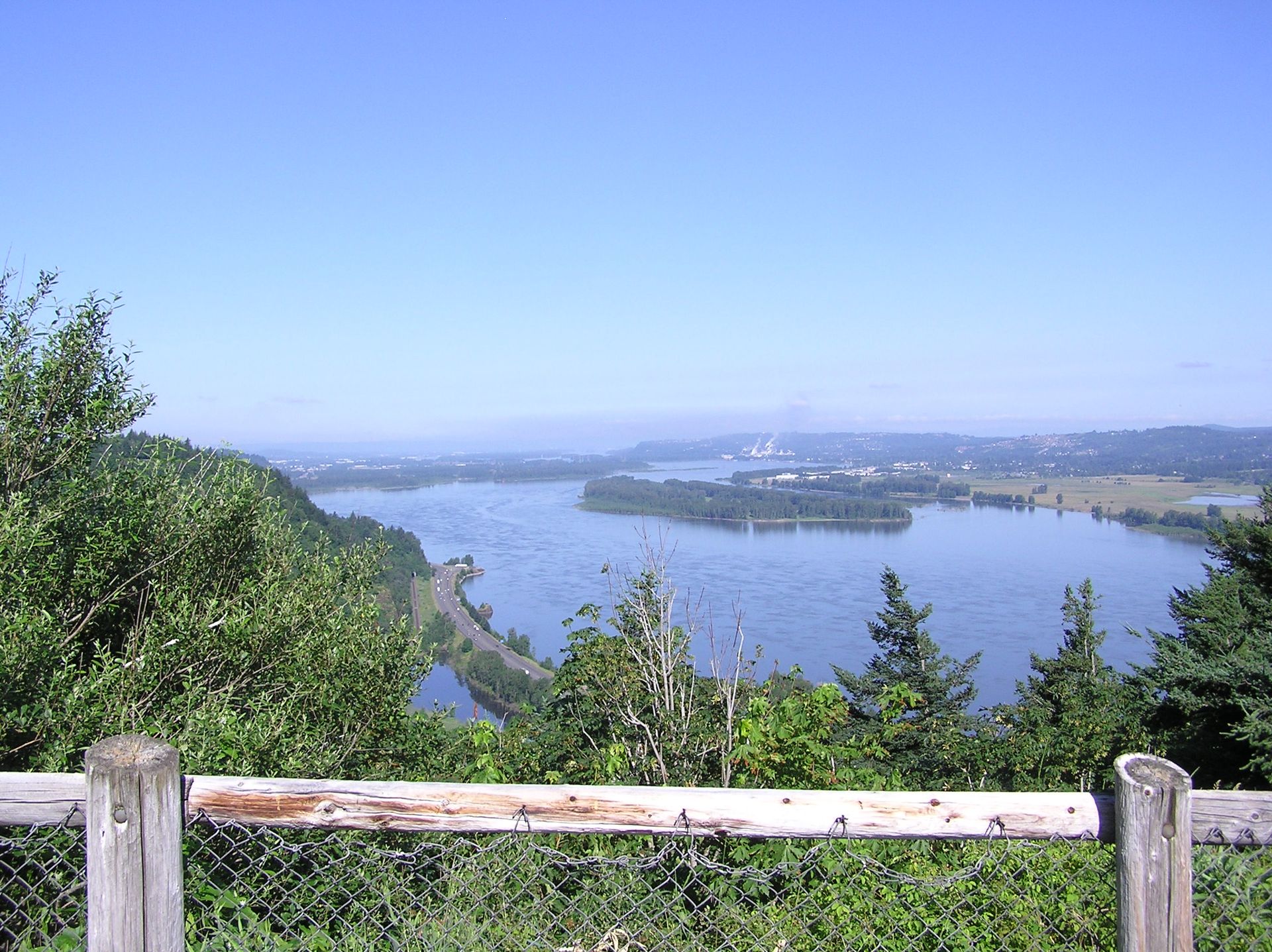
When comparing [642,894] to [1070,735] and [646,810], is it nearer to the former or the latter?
[646,810]

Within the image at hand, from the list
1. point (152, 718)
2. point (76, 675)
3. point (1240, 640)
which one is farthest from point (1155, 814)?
point (1240, 640)

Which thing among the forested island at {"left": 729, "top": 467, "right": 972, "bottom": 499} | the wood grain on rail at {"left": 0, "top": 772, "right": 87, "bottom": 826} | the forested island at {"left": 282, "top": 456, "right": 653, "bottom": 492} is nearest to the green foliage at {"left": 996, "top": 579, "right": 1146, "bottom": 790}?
the wood grain on rail at {"left": 0, "top": 772, "right": 87, "bottom": 826}

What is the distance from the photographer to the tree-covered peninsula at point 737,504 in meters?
69.7

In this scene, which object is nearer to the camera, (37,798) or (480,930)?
(37,798)

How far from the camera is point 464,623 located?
41219 millimetres

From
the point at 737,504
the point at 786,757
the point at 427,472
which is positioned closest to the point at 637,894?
the point at 786,757

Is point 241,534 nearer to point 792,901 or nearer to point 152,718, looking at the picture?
point 152,718

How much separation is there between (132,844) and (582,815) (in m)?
0.84

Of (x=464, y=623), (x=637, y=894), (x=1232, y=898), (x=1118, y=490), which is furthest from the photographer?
(x=1118, y=490)

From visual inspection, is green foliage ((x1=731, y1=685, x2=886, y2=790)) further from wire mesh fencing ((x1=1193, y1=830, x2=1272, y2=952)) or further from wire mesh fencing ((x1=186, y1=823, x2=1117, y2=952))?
wire mesh fencing ((x1=1193, y1=830, x2=1272, y2=952))

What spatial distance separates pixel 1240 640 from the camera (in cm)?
804

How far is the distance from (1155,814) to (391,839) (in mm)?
2108

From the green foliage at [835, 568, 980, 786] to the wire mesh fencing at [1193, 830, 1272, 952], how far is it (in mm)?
8400

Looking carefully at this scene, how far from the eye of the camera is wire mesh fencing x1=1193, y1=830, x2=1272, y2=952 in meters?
1.75
